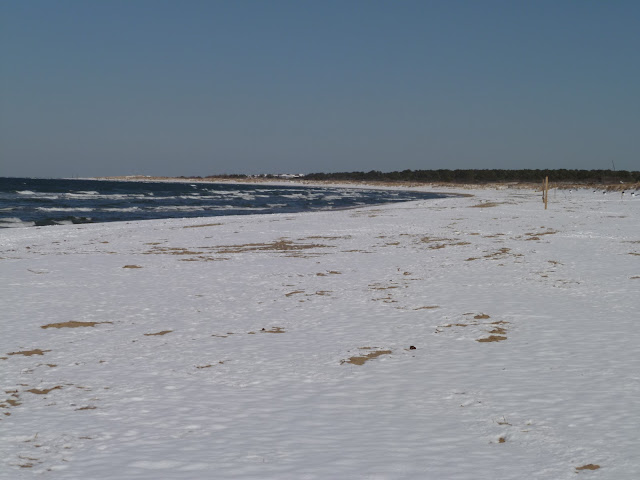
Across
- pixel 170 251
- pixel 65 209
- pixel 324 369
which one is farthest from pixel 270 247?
pixel 65 209

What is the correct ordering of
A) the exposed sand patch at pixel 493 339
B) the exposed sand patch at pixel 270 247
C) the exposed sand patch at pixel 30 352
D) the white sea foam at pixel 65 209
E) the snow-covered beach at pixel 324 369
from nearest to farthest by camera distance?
the snow-covered beach at pixel 324 369, the exposed sand patch at pixel 30 352, the exposed sand patch at pixel 493 339, the exposed sand patch at pixel 270 247, the white sea foam at pixel 65 209

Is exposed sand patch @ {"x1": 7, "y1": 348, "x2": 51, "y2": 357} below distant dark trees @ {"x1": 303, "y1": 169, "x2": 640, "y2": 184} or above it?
below

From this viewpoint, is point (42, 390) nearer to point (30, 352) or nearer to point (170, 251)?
point (30, 352)

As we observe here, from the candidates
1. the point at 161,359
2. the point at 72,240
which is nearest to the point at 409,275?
the point at 161,359

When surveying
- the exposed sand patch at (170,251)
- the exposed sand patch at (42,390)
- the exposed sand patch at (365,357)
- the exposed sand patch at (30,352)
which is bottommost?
the exposed sand patch at (42,390)

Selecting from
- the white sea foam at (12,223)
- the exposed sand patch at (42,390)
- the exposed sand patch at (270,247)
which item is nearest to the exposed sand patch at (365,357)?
the exposed sand patch at (42,390)

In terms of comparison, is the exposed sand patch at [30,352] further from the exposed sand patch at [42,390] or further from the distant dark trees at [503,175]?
the distant dark trees at [503,175]

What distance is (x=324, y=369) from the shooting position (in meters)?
8.08

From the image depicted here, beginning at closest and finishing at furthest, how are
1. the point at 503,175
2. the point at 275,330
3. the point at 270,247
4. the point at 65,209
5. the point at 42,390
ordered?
the point at 42,390 < the point at 275,330 < the point at 270,247 < the point at 65,209 < the point at 503,175

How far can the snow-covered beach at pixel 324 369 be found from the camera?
5.47 metres

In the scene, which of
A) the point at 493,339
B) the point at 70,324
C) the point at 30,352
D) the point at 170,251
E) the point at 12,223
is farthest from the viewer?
the point at 12,223

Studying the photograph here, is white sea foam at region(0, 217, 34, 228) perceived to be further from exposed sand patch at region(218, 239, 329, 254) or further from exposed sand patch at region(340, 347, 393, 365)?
exposed sand patch at region(340, 347, 393, 365)

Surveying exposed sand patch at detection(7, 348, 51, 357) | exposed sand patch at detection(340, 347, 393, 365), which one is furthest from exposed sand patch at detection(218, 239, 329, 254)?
exposed sand patch at detection(340, 347, 393, 365)

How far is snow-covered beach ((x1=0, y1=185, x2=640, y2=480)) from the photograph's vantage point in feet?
18.0
